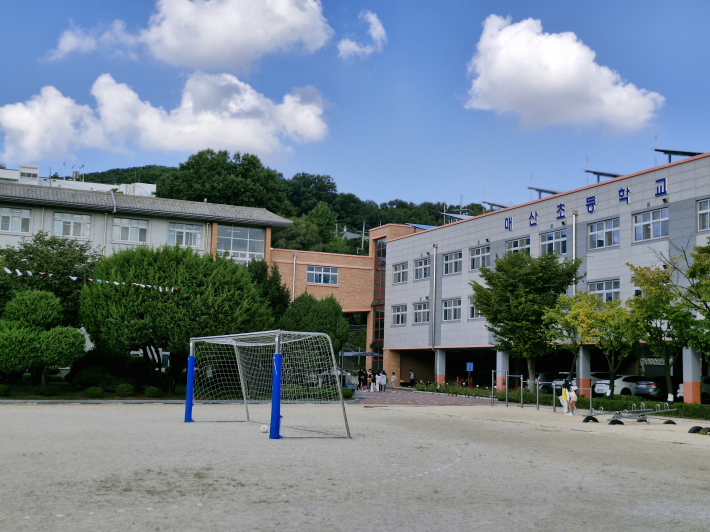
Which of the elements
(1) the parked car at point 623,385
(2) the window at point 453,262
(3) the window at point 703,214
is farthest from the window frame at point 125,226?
(3) the window at point 703,214

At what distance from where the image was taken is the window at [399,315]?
5241 centimetres

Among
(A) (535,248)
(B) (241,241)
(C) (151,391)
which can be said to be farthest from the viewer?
(B) (241,241)

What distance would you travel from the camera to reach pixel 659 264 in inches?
1273

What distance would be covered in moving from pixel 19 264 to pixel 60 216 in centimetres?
1447

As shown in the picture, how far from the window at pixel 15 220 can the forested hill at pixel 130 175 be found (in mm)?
44850

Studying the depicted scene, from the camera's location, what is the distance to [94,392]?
30.2m

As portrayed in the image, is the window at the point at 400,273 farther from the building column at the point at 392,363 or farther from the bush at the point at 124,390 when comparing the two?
the bush at the point at 124,390

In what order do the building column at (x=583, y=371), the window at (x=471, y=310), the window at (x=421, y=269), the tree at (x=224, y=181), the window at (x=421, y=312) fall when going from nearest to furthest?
the building column at (x=583, y=371) → the window at (x=471, y=310) → the window at (x=421, y=312) → the window at (x=421, y=269) → the tree at (x=224, y=181)

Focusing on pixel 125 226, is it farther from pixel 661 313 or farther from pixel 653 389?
pixel 661 313

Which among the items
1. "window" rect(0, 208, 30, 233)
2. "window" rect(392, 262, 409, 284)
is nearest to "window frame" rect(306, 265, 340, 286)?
"window" rect(392, 262, 409, 284)

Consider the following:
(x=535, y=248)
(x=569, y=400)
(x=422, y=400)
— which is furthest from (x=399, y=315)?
(x=569, y=400)

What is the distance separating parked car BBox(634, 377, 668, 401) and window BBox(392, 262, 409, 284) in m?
21.9

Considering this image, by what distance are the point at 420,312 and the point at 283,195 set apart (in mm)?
22003

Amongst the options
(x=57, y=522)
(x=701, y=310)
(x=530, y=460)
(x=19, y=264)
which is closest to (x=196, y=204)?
(x=19, y=264)
